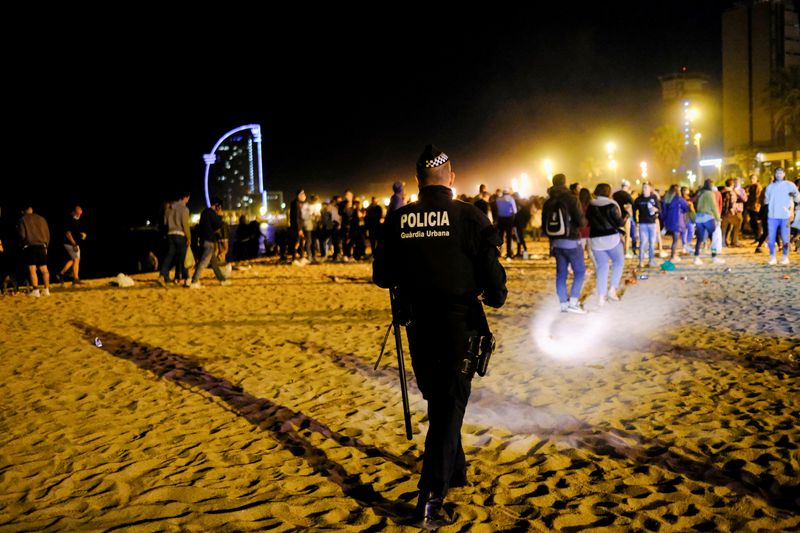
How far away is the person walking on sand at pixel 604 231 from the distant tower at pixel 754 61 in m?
82.5

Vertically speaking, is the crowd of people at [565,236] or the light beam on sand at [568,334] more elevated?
the crowd of people at [565,236]

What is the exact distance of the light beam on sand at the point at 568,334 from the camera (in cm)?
768

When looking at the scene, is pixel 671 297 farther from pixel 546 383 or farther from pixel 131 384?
pixel 131 384

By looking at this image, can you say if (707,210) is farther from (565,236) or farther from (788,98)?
(788,98)

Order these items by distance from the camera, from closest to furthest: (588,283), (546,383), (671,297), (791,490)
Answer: (791,490)
(546,383)
(671,297)
(588,283)

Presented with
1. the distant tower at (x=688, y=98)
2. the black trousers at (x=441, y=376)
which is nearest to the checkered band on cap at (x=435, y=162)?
the black trousers at (x=441, y=376)

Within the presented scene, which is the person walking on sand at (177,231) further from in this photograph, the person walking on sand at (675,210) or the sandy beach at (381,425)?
the person walking on sand at (675,210)

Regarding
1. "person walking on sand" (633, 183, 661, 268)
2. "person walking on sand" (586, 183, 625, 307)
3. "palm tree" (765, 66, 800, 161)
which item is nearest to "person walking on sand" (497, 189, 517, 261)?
"person walking on sand" (633, 183, 661, 268)

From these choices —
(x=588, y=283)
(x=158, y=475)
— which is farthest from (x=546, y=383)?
(x=588, y=283)

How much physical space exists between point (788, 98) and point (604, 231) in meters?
68.4

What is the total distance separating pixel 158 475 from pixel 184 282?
1183cm

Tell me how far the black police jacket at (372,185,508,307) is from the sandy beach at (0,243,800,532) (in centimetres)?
138

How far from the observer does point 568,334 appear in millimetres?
8703

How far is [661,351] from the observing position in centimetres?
749
